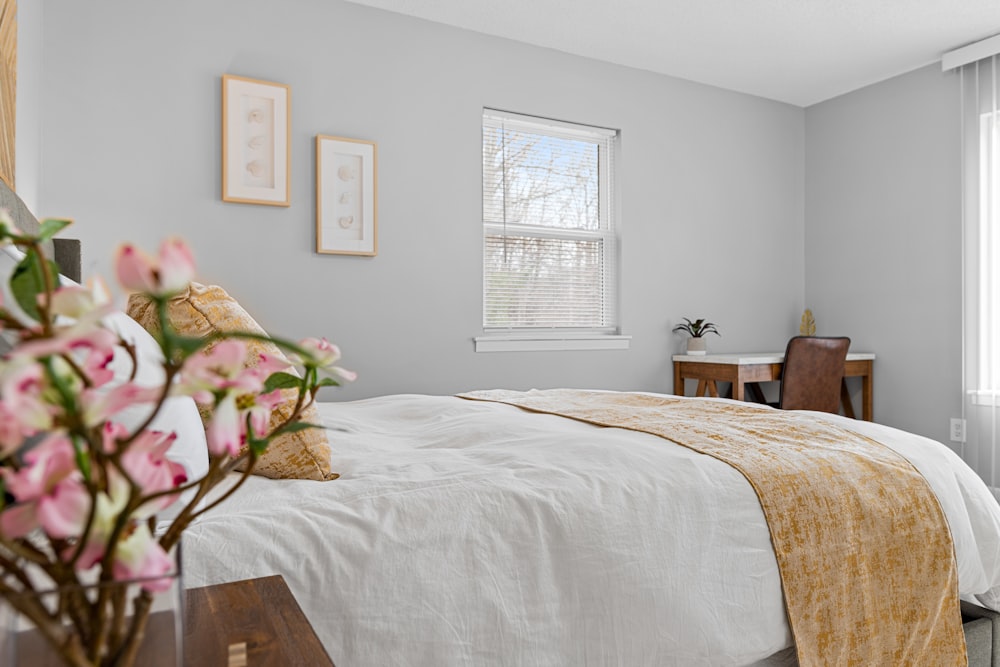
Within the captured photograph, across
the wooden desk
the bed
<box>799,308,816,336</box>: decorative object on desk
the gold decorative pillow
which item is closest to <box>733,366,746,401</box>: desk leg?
the wooden desk

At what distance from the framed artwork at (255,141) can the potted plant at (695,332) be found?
245cm

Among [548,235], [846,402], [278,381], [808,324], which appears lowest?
[846,402]

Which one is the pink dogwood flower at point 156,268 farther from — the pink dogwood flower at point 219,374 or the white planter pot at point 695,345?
the white planter pot at point 695,345

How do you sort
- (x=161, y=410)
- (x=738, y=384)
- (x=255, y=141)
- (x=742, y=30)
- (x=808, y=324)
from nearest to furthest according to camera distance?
1. (x=161, y=410)
2. (x=255, y=141)
3. (x=742, y=30)
4. (x=738, y=384)
5. (x=808, y=324)

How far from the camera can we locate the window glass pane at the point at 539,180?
3.61 m

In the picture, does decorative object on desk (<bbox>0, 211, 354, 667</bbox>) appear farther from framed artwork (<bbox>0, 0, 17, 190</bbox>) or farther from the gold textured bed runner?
framed artwork (<bbox>0, 0, 17, 190</bbox>)

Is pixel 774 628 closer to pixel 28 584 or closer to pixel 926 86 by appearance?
pixel 28 584

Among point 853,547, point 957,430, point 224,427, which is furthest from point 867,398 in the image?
point 224,427

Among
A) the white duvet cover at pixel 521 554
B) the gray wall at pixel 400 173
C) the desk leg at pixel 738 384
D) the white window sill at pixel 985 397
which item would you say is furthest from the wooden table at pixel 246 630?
the white window sill at pixel 985 397

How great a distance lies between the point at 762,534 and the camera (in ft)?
4.17

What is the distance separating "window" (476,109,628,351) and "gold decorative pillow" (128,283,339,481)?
2.20 metres

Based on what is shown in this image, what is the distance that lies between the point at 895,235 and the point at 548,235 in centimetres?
211

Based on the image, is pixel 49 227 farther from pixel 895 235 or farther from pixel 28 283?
pixel 895 235

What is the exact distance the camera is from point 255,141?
2.92m
